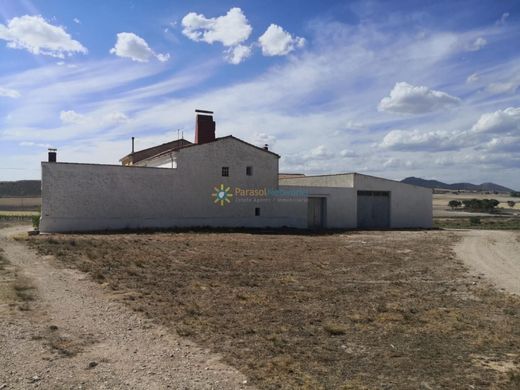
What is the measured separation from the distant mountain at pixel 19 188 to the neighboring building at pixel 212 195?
83.4 meters

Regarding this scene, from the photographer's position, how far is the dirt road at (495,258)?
1397 centimetres

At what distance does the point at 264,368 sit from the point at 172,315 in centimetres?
335

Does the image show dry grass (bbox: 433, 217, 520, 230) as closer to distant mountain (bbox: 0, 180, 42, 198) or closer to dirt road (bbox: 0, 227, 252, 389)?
dirt road (bbox: 0, 227, 252, 389)

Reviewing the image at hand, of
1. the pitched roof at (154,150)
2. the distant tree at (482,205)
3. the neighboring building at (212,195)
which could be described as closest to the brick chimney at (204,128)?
the neighboring building at (212,195)

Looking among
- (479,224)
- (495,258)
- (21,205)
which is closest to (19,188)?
(21,205)

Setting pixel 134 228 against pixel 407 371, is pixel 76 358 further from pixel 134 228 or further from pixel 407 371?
pixel 134 228

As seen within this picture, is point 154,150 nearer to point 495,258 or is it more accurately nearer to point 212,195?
point 212,195

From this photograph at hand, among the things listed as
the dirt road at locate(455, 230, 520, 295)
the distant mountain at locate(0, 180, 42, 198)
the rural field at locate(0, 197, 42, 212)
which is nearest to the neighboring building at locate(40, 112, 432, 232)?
the dirt road at locate(455, 230, 520, 295)

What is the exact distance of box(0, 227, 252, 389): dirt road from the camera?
5727 millimetres

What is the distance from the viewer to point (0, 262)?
48.1ft

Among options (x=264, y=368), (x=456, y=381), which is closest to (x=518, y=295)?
(x=456, y=381)

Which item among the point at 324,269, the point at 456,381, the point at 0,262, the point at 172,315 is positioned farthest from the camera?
the point at 324,269

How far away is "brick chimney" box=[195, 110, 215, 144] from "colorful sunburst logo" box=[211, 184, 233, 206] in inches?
141

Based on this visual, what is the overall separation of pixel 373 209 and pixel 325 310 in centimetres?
2758
